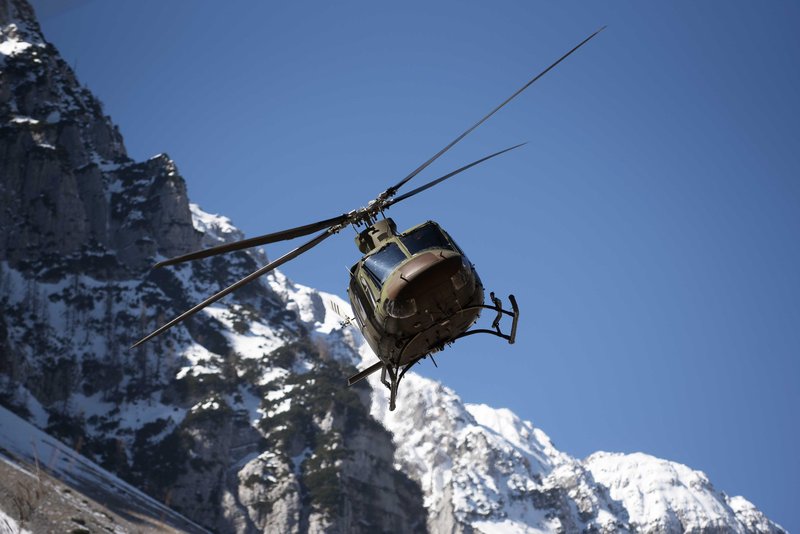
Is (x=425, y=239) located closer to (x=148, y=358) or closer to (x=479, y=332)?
(x=479, y=332)

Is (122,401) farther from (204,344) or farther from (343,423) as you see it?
(343,423)

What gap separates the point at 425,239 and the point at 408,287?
1.31 metres

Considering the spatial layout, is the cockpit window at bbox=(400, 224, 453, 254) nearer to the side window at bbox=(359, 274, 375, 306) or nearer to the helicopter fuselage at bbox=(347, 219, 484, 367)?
the helicopter fuselage at bbox=(347, 219, 484, 367)

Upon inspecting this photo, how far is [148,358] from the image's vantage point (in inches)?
5561

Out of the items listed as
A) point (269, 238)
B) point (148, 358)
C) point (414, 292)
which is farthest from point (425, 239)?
point (148, 358)

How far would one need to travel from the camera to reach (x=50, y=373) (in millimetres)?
127000

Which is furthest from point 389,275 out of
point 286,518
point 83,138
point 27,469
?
point 83,138

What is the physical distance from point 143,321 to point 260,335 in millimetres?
26632

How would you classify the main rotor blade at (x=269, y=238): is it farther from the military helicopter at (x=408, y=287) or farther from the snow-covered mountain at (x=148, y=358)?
the snow-covered mountain at (x=148, y=358)

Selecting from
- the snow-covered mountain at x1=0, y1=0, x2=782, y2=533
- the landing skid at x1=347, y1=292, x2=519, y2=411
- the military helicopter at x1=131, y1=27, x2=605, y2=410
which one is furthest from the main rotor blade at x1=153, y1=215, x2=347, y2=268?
the snow-covered mountain at x1=0, y1=0, x2=782, y2=533

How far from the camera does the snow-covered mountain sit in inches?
4870

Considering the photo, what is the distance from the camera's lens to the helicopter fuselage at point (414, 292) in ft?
56.7

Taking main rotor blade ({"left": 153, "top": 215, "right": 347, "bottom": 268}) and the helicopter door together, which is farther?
the helicopter door

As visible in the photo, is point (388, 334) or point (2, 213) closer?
point (388, 334)
